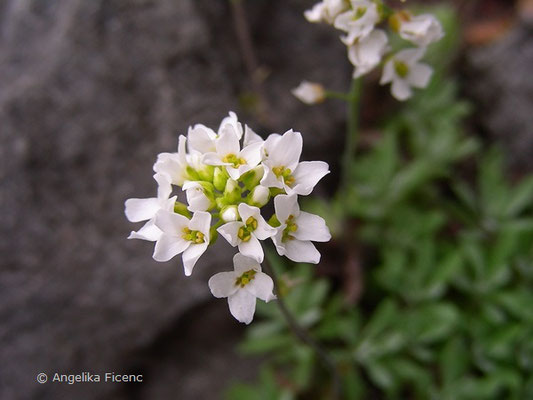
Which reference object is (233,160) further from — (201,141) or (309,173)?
(309,173)

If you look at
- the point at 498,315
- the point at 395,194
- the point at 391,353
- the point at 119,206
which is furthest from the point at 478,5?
the point at 119,206

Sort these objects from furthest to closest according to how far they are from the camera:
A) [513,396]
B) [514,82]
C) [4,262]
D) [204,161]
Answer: [514,82] → [4,262] → [513,396] → [204,161]

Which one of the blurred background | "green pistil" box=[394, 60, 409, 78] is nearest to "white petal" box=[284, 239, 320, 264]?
"green pistil" box=[394, 60, 409, 78]

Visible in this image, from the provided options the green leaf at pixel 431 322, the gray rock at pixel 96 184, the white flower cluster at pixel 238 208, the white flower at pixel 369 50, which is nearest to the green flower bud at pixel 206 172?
the white flower cluster at pixel 238 208

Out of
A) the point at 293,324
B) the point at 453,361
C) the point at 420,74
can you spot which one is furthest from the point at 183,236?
the point at 453,361

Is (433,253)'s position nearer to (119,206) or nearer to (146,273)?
(146,273)
